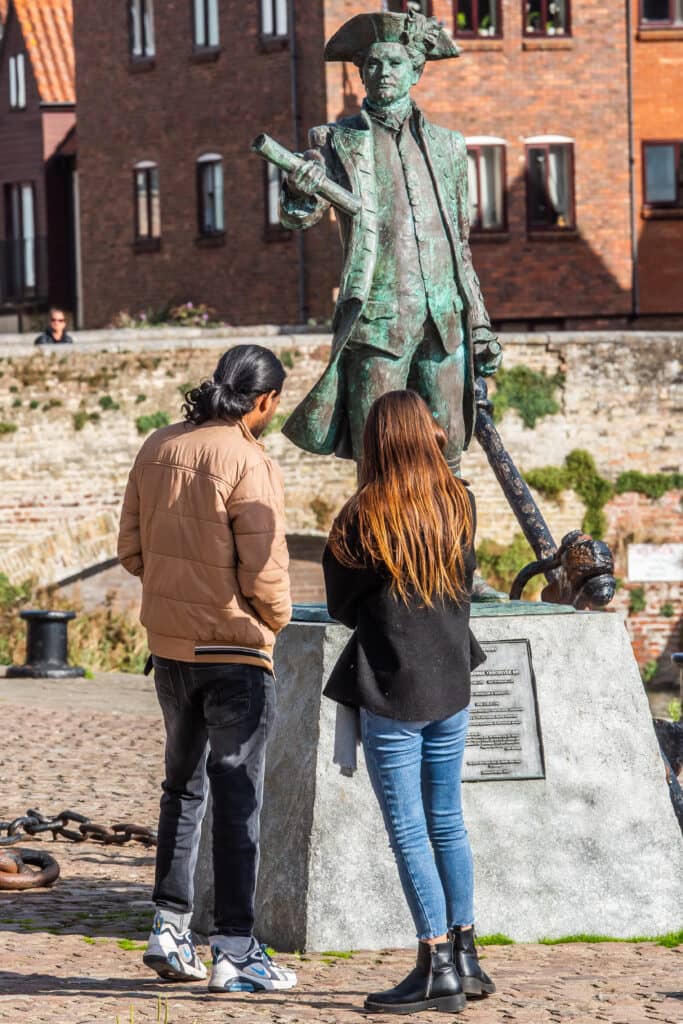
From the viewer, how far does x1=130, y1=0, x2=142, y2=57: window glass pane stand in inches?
1379

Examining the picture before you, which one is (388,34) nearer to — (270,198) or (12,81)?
(270,198)

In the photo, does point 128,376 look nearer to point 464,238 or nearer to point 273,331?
point 273,331

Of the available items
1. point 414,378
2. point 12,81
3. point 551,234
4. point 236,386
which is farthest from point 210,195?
point 236,386

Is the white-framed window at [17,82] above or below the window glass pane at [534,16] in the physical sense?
above

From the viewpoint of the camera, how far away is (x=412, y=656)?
19.1 feet

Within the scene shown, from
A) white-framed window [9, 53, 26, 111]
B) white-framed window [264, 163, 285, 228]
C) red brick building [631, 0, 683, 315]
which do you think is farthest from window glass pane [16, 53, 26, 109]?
red brick building [631, 0, 683, 315]

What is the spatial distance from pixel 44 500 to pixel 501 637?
17931mm

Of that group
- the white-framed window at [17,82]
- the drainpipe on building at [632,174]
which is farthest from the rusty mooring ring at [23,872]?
the white-framed window at [17,82]

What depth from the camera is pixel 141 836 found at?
9.59 metres

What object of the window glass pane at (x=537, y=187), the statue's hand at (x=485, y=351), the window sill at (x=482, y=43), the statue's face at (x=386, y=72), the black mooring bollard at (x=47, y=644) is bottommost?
the black mooring bollard at (x=47, y=644)

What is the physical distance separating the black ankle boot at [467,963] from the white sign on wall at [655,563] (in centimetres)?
2129

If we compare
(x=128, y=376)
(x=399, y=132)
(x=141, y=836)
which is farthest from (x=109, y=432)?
(x=399, y=132)

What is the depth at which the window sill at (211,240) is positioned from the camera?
112ft

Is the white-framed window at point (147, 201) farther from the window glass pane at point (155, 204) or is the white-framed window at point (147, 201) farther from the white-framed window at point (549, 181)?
the white-framed window at point (549, 181)
